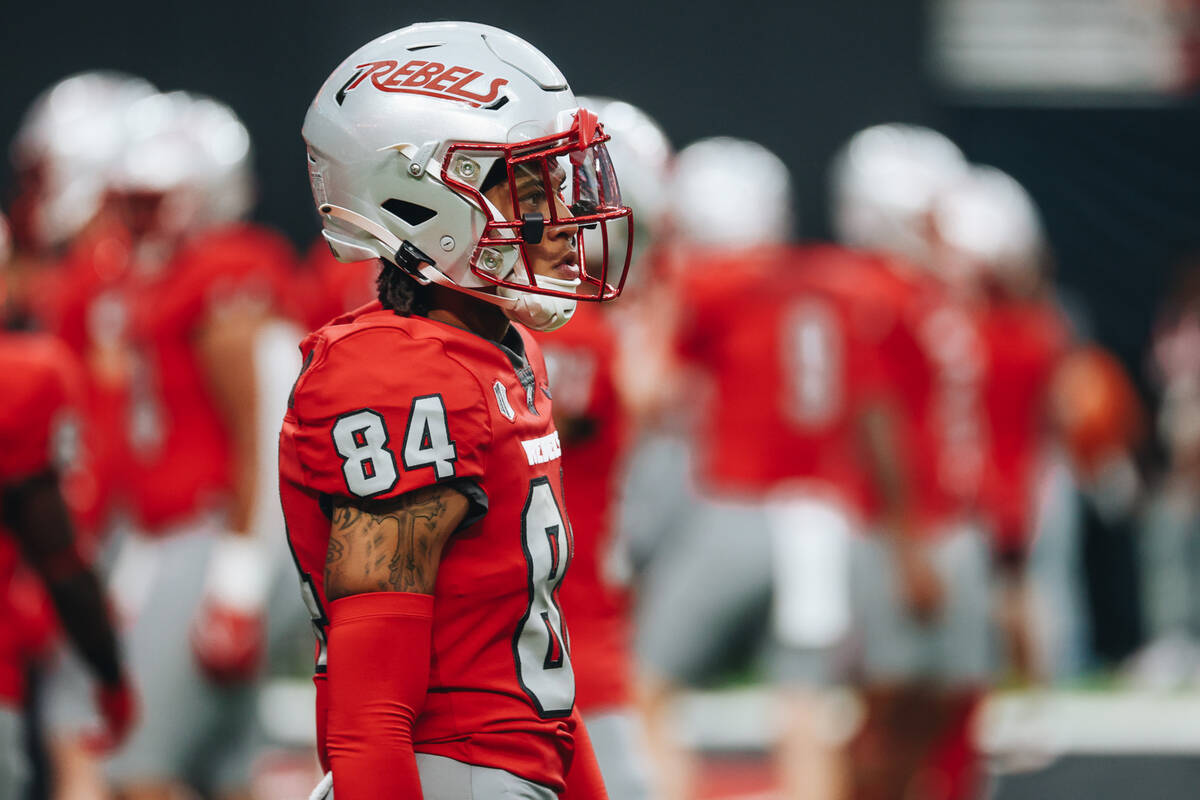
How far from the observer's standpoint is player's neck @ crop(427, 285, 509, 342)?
5.82ft

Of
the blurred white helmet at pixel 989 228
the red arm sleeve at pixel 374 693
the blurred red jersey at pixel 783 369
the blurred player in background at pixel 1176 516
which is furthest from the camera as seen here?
the blurred player in background at pixel 1176 516

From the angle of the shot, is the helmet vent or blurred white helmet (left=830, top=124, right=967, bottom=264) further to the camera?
blurred white helmet (left=830, top=124, right=967, bottom=264)

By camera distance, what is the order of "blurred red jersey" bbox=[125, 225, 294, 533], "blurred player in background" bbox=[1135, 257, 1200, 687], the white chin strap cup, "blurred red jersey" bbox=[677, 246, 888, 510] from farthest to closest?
1. "blurred player in background" bbox=[1135, 257, 1200, 687]
2. "blurred red jersey" bbox=[677, 246, 888, 510]
3. "blurred red jersey" bbox=[125, 225, 294, 533]
4. the white chin strap cup

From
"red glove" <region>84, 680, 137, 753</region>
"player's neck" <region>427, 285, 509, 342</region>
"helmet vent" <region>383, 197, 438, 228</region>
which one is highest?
"helmet vent" <region>383, 197, 438, 228</region>

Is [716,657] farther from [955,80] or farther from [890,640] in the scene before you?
[955,80]

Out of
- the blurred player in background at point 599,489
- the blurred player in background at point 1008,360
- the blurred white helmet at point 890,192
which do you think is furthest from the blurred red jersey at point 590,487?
the blurred player in background at point 1008,360

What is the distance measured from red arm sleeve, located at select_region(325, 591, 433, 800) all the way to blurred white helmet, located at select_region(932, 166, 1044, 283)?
Result: 3.63 meters

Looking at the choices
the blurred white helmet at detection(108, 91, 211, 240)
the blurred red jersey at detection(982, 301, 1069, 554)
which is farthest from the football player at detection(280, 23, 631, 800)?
the blurred red jersey at detection(982, 301, 1069, 554)

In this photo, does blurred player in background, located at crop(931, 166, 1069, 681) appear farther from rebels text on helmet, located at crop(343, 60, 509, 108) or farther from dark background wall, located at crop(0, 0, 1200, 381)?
rebels text on helmet, located at crop(343, 60, 509, 108)

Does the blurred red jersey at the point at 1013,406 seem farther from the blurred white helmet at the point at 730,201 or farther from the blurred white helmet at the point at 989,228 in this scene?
the blurred white helmet at the point at 730,201

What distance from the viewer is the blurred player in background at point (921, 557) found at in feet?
14.0

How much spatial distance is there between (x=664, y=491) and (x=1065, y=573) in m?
1.95

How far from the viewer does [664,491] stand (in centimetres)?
693

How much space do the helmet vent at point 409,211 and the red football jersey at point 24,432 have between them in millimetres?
1262
